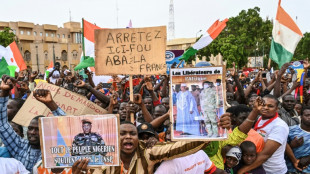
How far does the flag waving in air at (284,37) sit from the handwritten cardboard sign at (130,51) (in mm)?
3760

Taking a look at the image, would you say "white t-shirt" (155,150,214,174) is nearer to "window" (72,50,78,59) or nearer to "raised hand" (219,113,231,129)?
"raised hand" (219,113,231,129)

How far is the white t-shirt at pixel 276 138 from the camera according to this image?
10.5 ft

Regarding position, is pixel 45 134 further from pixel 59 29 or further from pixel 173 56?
pixel 59 29

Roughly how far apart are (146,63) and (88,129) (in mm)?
1643

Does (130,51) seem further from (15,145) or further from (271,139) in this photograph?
(271,139)

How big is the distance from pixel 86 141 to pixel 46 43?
58.6 m

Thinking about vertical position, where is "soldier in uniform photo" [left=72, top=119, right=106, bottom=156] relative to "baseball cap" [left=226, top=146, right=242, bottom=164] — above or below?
above

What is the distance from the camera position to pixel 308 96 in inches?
272

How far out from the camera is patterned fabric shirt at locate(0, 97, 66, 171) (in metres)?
3.02

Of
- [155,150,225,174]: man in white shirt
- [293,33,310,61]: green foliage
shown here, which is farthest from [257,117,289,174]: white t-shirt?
[293,33,310,61]: green foliage

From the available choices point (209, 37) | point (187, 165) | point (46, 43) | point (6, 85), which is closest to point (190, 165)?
→ point (187, 165)

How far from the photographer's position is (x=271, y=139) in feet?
10.4

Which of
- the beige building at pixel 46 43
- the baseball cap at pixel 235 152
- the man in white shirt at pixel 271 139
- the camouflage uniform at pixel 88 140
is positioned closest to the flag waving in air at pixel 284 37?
the man in white shirt at pixel 271 139

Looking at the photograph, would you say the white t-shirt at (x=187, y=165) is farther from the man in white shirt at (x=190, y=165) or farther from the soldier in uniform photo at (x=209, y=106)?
the soldier in uniform photo at (x=209, y=106)
